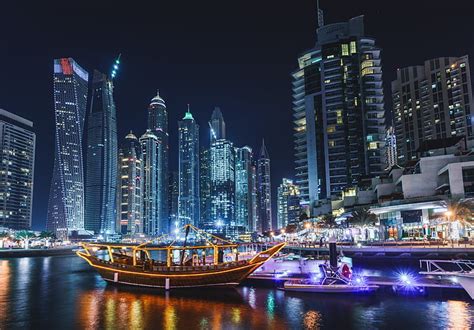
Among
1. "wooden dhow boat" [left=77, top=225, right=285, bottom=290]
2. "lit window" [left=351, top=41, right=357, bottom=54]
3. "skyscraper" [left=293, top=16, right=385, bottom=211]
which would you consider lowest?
"wooden dhow boat" [left=77, top=225, right=285, bottom=290]

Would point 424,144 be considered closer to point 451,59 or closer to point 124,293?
point 124,293

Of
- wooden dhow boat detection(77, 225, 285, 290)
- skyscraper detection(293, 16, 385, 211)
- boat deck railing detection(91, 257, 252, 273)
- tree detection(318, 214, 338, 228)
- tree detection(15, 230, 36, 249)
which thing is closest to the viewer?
wooden dhow boat detection(77, 225, 285, 290)

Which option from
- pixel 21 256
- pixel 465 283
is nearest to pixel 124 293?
pixel 465 283

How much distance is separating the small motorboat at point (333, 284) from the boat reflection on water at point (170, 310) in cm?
573

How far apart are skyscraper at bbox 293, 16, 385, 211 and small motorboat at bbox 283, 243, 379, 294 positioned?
364ft

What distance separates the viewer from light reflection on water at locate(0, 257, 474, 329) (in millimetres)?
28188

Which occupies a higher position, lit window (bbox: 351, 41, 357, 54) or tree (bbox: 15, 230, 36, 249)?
lit window (bbox: 351, 41, 357, 54)

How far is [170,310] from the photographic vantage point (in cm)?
3328

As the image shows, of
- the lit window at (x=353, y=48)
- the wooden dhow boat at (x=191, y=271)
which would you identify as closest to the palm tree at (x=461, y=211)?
the wooden dhow boat at (x=191, y=271)

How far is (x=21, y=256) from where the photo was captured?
134 meters

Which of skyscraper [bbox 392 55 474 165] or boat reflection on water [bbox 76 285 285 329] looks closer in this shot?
boat reflection on water [bbox 76 285 285 329]

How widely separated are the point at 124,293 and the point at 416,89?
597ft

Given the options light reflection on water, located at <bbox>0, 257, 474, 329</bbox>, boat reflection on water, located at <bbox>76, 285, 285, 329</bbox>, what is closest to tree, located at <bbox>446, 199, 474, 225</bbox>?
light reflection on water, located at <bbox>0, 257, 474, 329</bbox>

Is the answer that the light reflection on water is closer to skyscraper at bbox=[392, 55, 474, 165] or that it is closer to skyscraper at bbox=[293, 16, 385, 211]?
skyscraper at bbox=[293, 16, 385, 211]
